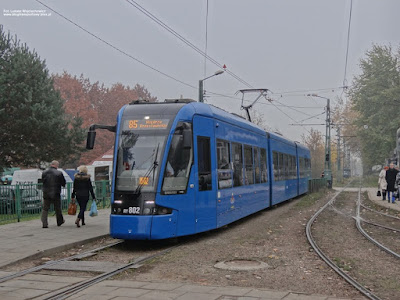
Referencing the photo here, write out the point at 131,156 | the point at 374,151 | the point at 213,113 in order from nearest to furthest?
the point at 131,156, the point at 213,113, the point at 374,151

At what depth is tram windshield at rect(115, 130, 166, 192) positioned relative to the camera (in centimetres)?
950

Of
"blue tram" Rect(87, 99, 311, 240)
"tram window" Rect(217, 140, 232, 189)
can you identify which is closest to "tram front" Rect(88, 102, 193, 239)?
"blue tram" Rect(87, 99, 311, 240)

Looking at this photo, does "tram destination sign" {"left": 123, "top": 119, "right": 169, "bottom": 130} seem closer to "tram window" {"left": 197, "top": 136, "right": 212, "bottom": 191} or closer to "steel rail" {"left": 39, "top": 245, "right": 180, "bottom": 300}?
"tram window" {"left": 197, "top": 136, "right": 212, "bottom": 191}

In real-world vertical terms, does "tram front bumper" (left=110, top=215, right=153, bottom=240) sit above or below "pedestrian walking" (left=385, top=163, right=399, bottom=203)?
below

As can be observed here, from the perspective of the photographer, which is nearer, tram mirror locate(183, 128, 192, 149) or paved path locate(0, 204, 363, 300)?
paved path locate(0, 204, 363, 300)

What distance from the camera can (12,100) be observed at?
81.5 ft

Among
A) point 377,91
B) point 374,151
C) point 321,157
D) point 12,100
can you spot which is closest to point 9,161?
point 12,100

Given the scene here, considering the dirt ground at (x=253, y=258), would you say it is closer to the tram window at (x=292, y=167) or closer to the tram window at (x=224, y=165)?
the tram window at (x=224, y=165)

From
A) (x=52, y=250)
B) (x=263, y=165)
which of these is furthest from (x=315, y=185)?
(x=52, y=250)

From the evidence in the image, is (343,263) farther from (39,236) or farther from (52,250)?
(39,236)

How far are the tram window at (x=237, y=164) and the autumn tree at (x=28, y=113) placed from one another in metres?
14.8

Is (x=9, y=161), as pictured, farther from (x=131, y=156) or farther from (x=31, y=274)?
(x=31, y=274)

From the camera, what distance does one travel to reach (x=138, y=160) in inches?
381

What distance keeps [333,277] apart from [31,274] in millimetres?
4364
